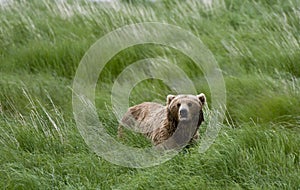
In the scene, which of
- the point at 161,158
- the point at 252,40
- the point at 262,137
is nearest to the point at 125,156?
the point at 161,158

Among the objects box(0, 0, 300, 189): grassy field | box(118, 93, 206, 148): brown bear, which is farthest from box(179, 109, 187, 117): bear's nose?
box(0, 0, 300, 189): grassy field

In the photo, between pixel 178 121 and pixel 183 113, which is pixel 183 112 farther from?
pixel 178 121

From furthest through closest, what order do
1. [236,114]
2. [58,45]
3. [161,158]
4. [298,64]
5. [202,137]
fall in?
[58,45], [298,64], [236,114], [202,137], [161,158]

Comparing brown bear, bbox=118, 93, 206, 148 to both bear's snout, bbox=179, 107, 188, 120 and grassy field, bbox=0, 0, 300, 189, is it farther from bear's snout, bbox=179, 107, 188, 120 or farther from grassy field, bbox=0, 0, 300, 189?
grassy field, bbox=0, 0, 300, 189

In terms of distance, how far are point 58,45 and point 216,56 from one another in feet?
5.78

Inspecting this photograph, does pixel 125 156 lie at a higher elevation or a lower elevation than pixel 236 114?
higher

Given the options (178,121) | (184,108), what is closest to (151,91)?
(178,121)

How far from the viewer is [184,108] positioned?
5199mm

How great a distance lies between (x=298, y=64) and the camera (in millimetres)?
7152

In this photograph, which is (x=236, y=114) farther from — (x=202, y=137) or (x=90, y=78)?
(x=90, y=78)

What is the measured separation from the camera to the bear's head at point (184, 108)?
520 centimetres

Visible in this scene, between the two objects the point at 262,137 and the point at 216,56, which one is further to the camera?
the point at 216,56

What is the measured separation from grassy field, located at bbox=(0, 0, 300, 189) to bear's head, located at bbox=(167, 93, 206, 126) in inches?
9.1

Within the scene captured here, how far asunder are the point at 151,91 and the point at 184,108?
165 cm
